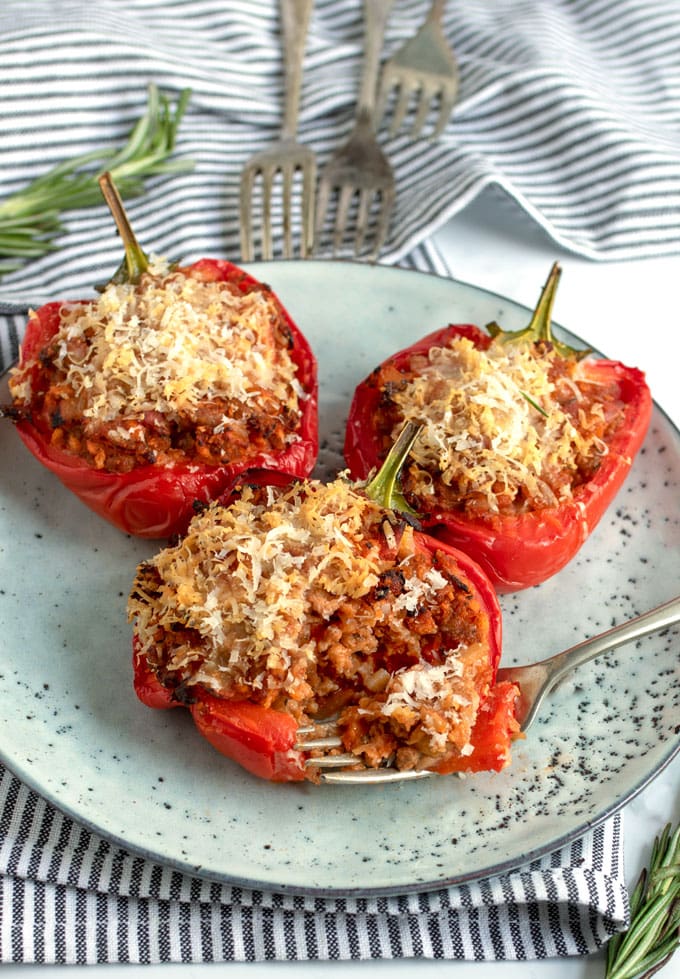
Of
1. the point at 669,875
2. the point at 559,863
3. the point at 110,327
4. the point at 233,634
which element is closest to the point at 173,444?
the point at 110,327

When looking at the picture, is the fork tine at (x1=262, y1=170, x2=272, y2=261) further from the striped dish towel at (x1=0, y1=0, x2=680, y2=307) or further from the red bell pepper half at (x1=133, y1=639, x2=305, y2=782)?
the red bell pepper half at (x1=133, y1=639, x2=305, y2=782)

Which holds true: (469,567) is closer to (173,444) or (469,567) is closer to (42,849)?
(173,444)

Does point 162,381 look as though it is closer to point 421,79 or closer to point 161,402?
point 161,402

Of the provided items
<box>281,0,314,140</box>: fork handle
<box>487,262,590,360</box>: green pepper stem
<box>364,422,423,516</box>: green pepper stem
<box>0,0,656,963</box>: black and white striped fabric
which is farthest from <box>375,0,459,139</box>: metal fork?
<box>364,422,423,516</box>: green pepper stem

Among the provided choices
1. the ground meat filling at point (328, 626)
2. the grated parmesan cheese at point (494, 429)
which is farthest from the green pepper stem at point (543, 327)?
the ground meat filling at point (328, 626)

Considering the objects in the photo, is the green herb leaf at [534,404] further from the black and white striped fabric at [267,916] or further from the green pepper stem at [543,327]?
the black and white striped fabric at [267,916]

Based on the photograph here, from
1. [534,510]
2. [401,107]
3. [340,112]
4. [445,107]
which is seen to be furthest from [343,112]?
[534,510]
